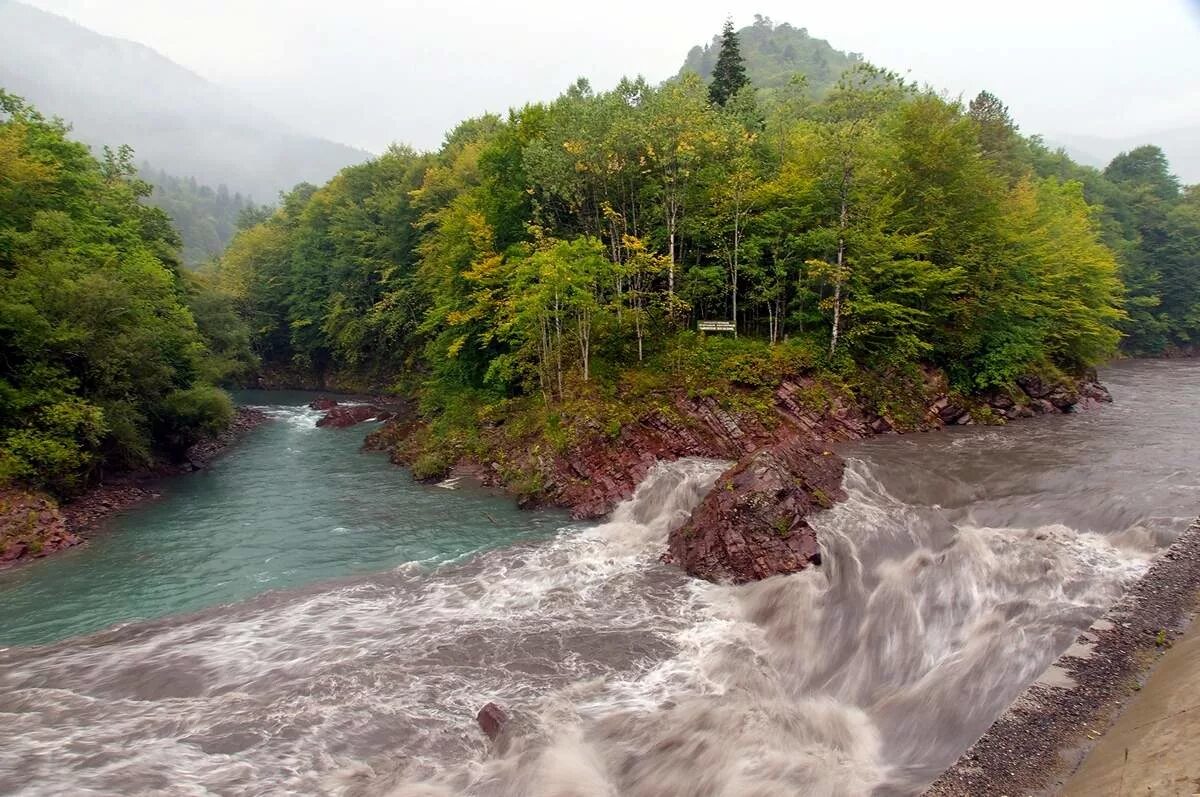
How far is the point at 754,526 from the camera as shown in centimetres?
1752

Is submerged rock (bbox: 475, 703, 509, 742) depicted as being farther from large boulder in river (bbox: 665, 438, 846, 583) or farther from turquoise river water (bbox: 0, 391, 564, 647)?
turquoise river water (bbox: 0, 391, 564, 647)

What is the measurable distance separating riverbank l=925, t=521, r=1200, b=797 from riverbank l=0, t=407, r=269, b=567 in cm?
2509

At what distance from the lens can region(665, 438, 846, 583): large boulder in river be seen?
669 inches

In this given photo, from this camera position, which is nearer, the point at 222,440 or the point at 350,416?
the point at 222,440

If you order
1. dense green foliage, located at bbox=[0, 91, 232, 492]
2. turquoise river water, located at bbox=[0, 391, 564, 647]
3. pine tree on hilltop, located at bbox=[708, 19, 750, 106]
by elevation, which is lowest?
turquoise river water, located at bbox=[0, 391, 564, 647]

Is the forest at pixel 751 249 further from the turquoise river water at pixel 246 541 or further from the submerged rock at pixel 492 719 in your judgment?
the submerged rock at pixel 492 719

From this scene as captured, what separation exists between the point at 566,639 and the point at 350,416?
32.3 metres

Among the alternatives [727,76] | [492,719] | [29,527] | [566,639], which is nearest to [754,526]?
[566,639]

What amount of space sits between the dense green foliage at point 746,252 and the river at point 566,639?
28.5 ft

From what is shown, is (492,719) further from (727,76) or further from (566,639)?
(727,76)

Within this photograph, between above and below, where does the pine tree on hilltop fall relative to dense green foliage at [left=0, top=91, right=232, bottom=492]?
above

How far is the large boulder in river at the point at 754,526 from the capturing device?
17000 millimetres

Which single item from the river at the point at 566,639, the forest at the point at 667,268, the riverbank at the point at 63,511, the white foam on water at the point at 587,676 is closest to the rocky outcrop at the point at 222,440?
the riverbank at the point at 63,511

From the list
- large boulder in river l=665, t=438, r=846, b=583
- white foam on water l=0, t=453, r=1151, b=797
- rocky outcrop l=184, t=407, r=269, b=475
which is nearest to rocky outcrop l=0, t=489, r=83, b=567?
white foam on water l=0, t=453, r=1151, b=797
